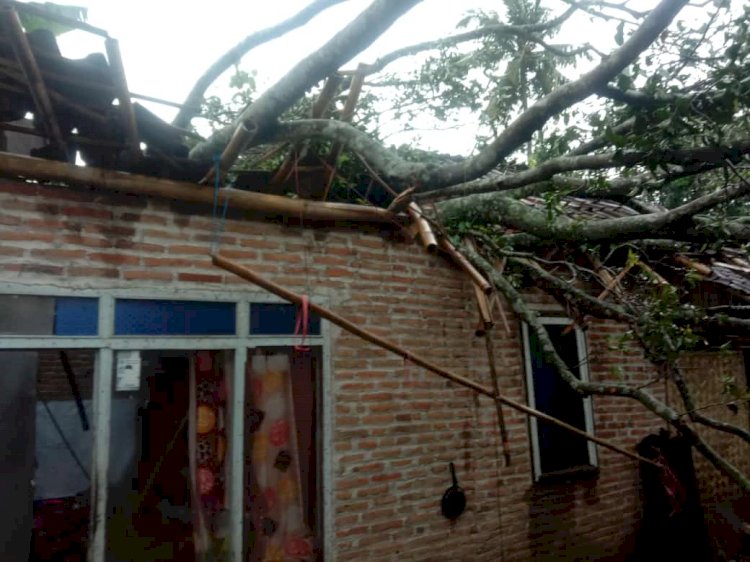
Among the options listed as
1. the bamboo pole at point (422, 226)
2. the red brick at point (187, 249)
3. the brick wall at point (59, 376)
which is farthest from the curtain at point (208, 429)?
the brick wall at point (59, 376)

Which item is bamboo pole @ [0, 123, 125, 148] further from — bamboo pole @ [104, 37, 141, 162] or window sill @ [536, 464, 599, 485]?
window sill @ [536, 464, 599, 485]

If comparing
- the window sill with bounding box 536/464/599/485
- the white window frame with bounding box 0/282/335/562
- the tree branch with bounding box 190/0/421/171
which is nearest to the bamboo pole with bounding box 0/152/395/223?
Answer: the tree branch with bounding box 190/0/421/171

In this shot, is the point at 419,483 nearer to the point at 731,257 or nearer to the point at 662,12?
the point at 662,12

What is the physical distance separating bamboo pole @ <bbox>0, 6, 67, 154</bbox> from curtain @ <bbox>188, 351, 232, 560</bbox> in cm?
165

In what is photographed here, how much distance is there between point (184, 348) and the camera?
354cm

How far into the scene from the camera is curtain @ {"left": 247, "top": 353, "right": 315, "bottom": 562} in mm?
3879

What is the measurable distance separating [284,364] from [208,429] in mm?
689

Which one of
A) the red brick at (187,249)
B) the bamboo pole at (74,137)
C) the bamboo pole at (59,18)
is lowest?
the red brick at (187,249)

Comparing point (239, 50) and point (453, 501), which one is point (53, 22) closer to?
point (239, 50)

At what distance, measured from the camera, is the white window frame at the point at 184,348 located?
10.3ft

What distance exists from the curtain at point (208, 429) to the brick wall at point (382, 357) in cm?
59

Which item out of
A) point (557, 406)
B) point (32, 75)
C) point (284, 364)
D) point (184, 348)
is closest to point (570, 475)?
point (557, 406)

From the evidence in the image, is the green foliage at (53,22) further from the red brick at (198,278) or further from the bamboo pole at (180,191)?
the red brick at (198,278)

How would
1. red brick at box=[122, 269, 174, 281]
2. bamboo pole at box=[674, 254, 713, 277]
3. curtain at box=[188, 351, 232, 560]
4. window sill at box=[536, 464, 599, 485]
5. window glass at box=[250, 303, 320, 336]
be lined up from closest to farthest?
red brick at box=[122, 269, 174, 281] → curtain at box=[188, 351, 232, 560] → window glass at box=[250, 303, 320, 336] → window sill at box=[536, 464, 599, 485] → bamboo pole at box=[674, 254, 713, 277]
